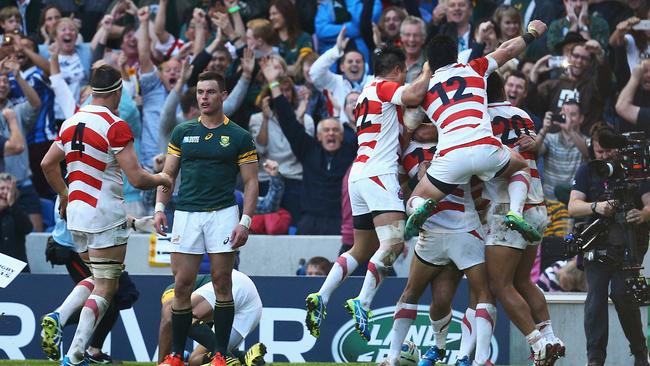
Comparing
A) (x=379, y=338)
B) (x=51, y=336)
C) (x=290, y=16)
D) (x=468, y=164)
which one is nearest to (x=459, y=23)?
(x=290, y=16)

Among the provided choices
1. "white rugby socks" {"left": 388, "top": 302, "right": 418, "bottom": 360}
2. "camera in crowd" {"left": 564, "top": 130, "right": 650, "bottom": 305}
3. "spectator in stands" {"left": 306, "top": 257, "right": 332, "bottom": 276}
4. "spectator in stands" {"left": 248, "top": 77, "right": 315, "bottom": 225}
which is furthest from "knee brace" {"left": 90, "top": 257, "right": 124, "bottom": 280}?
"spectator in stands" {"left": 248, "top": 77, "right": 315, "bottom": 225}

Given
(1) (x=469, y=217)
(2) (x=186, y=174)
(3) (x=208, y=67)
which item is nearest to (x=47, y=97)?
(3) (x=208, y=67)

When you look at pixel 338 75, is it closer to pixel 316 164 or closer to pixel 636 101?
pixel 316 164

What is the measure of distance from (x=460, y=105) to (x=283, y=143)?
20.5ft

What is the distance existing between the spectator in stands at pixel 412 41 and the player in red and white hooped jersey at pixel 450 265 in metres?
4.98

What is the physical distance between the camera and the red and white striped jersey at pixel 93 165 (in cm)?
1147

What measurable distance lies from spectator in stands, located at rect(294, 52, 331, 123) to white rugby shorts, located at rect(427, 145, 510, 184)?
6.51m

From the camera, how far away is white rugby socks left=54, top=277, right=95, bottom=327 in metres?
12.2

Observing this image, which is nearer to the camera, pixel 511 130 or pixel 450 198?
pixel 450 198

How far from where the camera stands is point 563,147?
16.2 metres

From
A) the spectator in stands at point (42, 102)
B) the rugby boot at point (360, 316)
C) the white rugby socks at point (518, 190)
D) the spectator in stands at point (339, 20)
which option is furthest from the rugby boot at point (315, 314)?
the spectator in stands at point (42, 102)

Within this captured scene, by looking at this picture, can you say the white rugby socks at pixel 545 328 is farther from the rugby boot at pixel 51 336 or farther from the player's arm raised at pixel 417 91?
the rugby boot at pixel 51 336

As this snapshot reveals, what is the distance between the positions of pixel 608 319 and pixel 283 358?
11.5 feet

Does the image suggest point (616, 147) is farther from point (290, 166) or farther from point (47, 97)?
point (47, 97)
